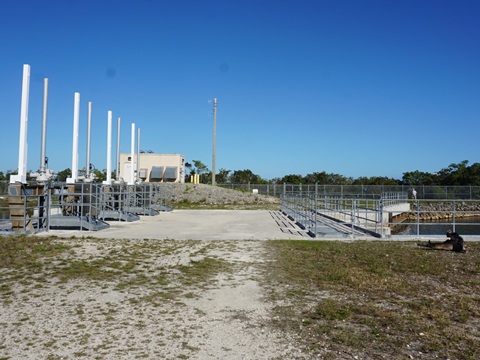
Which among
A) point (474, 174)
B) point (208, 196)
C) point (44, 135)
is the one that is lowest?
point (208, 196)

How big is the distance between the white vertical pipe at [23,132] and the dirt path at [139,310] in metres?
5.54

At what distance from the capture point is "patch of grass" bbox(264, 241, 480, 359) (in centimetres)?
476

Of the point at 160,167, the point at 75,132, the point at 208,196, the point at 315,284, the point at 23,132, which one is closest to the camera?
the point at 315,284

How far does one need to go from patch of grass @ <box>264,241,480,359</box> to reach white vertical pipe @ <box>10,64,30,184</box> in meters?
9.06

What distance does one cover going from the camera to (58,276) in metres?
8.16

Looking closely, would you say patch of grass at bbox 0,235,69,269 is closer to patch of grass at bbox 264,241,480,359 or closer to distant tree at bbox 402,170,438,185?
patch of grass at bbox 264,241,480,359

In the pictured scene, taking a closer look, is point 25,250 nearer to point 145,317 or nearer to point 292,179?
point 145,317

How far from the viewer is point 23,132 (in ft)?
47.1

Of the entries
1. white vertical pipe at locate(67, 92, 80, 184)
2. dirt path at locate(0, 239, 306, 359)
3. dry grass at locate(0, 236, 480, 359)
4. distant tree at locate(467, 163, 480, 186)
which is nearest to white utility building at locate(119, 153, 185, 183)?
white vertical pipe at locate(67, 92, 80, 184)

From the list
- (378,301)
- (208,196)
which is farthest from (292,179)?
(378,301)

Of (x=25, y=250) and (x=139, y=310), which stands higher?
(x=25, y=250)

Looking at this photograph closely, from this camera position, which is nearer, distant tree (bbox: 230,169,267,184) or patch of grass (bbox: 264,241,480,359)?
patch of grass (bbox: 264,241,480,359)

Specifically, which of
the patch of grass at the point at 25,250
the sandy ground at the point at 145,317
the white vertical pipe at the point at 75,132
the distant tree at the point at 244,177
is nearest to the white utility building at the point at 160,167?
the distant tree at the point at 244,177

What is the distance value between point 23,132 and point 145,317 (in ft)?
36.5
